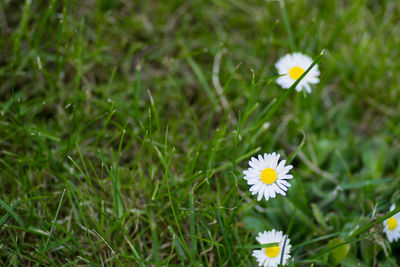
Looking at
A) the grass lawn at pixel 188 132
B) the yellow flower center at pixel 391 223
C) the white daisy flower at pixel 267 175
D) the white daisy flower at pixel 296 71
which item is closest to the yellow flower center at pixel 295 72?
the white daisy flower at pixel 296 71

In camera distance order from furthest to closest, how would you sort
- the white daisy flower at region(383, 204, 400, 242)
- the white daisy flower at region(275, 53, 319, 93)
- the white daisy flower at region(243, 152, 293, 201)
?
1. the white daisy flower at region(275, 53, 319, 93)
2. the white daisy flower at region(383, 204, 400, 242)
3. the white daisy flower at region(243, 152, 293, 201)

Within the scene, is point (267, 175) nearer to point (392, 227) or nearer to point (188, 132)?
point (392, 227)

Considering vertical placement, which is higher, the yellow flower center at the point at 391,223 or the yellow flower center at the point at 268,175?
the yellow flower center at the point at 268,175

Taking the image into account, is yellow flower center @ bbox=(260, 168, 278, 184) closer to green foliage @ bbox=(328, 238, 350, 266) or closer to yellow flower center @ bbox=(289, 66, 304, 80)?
green foliage @ bbox=(328, 238, 350, 266)

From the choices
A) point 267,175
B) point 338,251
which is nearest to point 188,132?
point 267,175

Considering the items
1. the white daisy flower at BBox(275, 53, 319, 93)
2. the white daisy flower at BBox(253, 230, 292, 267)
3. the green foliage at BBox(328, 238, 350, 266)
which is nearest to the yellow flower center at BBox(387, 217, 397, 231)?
the green foliage at BBox(328, 238, 350, 266)

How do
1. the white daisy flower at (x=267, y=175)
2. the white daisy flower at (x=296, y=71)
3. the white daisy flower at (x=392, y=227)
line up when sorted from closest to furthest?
1. the white daisy flower at (x=267, y=175)
2. the white daisy flower at (x=392, y=227)
3. the white daisy flower at (x=296, y=71)

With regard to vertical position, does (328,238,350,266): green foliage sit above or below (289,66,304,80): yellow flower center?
below

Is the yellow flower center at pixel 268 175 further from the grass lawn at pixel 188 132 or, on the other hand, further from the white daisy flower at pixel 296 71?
the white daisy flower at pixel 296 71
